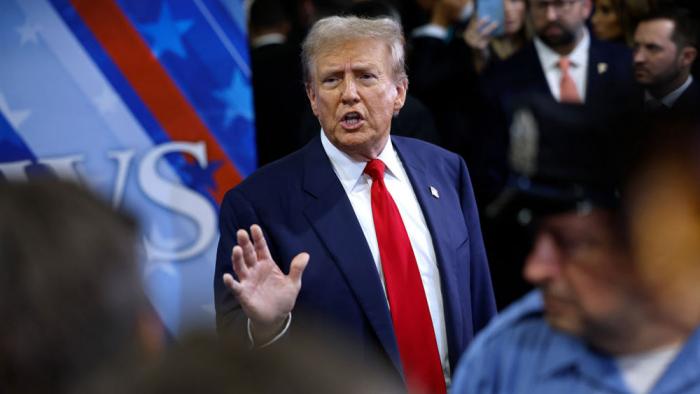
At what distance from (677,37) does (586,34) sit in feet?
1.46

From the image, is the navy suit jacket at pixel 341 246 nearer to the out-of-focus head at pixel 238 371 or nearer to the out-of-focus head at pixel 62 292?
the out-of-focus head at pixel 62 292

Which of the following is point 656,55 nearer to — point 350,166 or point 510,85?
point 510,85

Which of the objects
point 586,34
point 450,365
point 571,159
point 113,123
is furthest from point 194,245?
point 571,159

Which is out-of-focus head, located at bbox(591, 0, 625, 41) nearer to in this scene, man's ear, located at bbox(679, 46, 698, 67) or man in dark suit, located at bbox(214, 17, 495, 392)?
man's ear, located at bbox(679, 46, 698, 67)

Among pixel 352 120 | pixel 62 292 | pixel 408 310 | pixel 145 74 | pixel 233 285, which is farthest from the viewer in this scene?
pixel 145 74

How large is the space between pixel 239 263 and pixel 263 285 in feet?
0.35

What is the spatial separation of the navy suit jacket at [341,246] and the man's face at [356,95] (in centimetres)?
10

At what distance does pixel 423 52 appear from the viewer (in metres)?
6.18

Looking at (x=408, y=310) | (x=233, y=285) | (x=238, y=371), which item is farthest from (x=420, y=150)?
(x=238, y=371)

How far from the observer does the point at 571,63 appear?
5770 mm

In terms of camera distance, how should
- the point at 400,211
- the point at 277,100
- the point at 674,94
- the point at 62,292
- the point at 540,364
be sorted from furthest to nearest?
the point at 277,100, the point at 674,94, the point at 400,211, the point at 540,364, the point at 62,292

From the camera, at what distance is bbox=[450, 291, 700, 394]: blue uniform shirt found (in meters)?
2.44

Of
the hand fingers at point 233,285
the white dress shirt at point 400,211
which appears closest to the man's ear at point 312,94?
the white dress shirt at point 400,211

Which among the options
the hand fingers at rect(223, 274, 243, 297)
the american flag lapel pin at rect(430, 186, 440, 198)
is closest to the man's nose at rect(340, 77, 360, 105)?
the american flag lapel pin at rect(430, 186, 440, 198)
